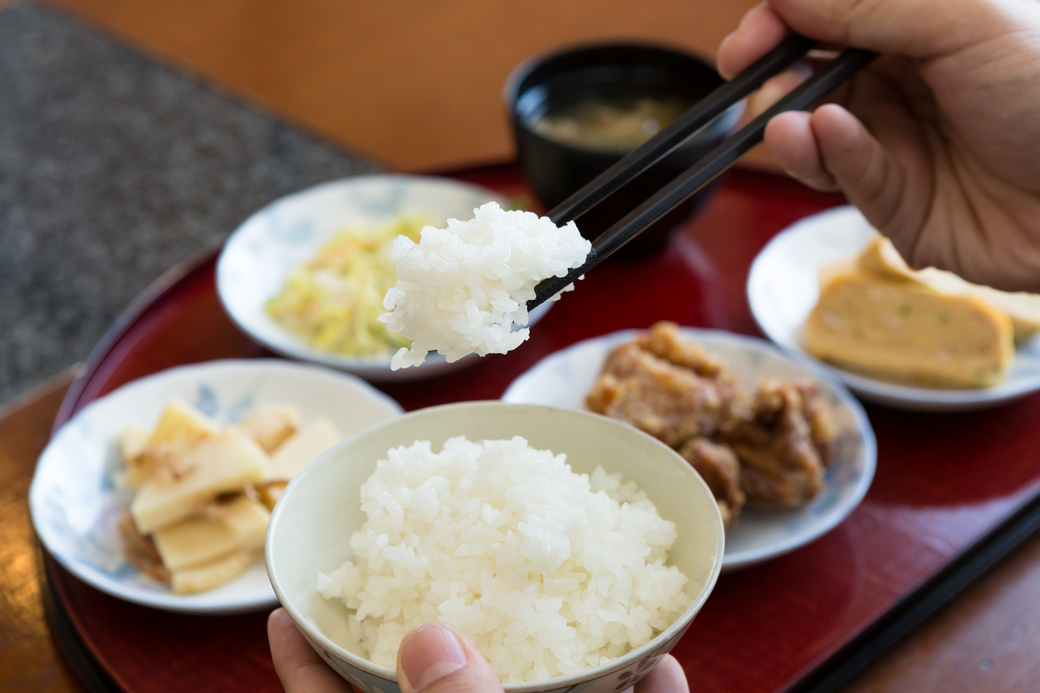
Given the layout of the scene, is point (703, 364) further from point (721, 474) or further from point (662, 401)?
point (721, 474)

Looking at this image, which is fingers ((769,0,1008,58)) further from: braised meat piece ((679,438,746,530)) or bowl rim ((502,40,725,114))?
braised meat piece ((679,438,746,530))

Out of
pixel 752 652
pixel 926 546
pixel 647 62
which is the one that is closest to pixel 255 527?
pixel 752 652

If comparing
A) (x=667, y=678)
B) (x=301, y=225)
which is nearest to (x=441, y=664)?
(x=667, y=678)

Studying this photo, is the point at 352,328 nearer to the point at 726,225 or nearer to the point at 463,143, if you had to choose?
the point at 726,225

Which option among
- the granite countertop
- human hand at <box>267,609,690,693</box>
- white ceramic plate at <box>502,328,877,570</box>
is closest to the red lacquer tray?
white ceramic plate at <box>502,328,877,570</box>

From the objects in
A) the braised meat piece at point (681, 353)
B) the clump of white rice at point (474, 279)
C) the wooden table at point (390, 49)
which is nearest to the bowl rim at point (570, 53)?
the wooden table at point (390, 49)

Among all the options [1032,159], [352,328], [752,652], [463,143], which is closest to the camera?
[752,652]

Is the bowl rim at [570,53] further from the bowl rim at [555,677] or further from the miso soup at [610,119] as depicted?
the bowl rim at [555,677]
